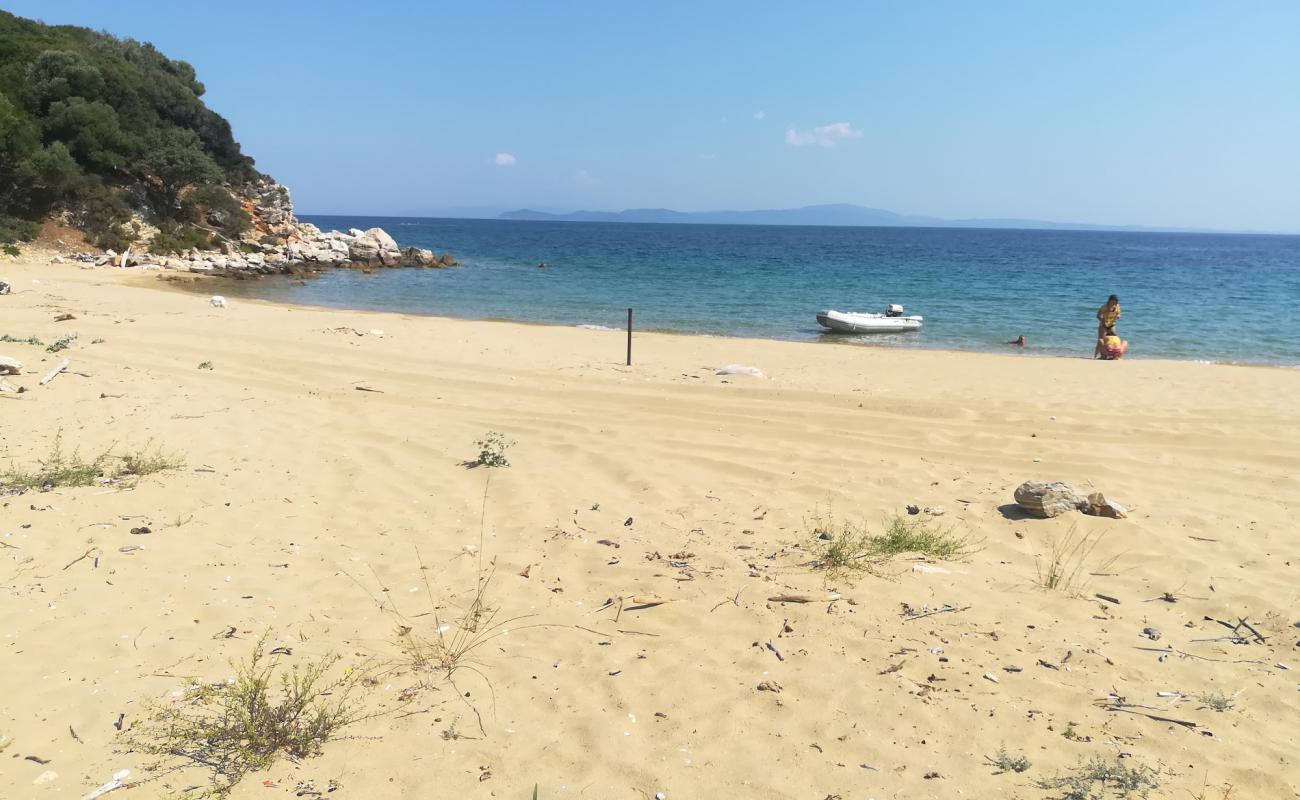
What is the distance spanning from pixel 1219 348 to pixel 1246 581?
18782 mm

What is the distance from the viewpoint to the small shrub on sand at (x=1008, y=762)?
123 inches

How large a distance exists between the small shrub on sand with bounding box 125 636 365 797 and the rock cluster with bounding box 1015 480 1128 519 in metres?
5.16

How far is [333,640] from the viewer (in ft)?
13.0

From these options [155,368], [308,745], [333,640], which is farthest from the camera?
[155,368]

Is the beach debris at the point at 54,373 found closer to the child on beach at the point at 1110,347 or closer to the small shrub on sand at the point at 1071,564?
the small shrub on sand at the point at 1071,564

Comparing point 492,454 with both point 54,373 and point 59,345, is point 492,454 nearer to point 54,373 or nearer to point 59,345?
point 54,373

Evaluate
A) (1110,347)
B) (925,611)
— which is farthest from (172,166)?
(925,611)

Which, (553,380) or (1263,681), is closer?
(1263,681)

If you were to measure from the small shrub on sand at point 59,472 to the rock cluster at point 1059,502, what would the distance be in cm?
734

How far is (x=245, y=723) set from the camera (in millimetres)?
3057

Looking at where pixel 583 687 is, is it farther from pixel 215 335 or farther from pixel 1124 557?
pixel 215 335

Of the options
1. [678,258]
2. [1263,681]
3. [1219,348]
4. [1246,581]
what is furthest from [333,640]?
[678,258]

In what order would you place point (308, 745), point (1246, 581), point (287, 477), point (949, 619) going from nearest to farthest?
point (308, 745)
point (949, 619)
point (1246, 581)
point (287, 477)

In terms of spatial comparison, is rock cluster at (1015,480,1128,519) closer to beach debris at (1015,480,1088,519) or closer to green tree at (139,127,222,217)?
beach debris at (1015,480,1088,519)
